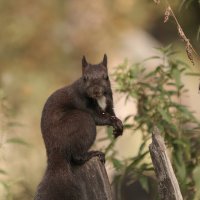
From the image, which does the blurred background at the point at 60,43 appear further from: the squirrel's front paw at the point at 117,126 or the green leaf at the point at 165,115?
the squirrel's front paw at the point at 117,126

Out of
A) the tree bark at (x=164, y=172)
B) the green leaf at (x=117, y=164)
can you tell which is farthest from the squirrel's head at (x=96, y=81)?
the tree bark at (x=164, y=172)

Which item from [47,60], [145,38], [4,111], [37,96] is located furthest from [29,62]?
[4,111]

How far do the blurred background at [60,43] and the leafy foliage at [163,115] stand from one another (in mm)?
2299

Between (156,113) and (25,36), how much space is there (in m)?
4.92

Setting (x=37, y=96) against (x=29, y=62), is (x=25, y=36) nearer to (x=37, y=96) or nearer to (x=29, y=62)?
(x=29, y=62)

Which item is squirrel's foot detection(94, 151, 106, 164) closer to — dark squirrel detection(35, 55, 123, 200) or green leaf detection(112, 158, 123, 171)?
dark squirrel detection(35, 55, 123, 200)

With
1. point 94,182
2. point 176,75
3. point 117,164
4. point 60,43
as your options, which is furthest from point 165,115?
point 60,43

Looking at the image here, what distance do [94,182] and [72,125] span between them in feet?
1.95

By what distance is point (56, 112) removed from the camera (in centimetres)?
440

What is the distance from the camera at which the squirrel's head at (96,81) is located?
4488 millimetres

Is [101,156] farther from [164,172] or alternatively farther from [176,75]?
[176,75]

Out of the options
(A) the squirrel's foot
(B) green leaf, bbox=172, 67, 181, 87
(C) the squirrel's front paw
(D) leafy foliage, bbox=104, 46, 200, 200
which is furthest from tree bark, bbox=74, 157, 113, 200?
(B) green leaf, bbox=172, 67, 181, 87

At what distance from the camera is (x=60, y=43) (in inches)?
407

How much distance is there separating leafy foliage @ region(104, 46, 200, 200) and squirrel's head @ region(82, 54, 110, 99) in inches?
12.4
